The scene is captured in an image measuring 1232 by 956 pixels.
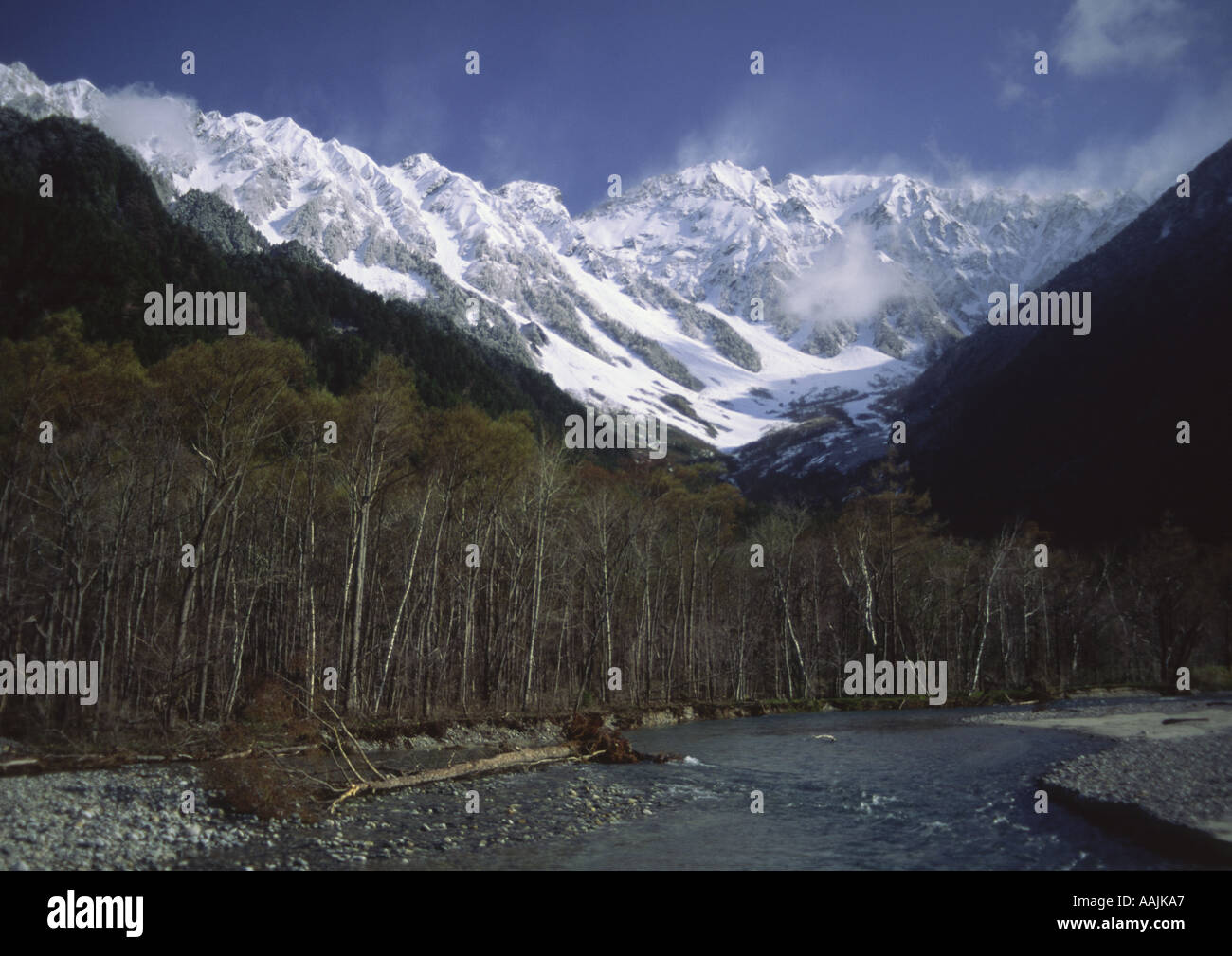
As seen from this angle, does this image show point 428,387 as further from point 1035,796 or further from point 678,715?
point 1035,796

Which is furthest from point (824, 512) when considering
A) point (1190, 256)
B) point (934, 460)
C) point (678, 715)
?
point (1190, 256)

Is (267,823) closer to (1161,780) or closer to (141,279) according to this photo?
(1161,780)

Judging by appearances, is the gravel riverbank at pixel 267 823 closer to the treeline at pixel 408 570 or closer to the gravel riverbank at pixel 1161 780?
the treeline at pixel 408 570

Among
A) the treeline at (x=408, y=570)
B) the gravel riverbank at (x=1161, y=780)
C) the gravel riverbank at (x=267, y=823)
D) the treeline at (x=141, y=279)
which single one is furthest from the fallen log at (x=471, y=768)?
the treeline at (x=141, y=279)

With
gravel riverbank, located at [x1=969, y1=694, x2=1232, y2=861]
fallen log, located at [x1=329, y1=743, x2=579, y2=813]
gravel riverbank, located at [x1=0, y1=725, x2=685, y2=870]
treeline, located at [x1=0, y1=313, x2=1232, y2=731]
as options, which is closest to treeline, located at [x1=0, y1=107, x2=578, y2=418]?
treeline, located at [x1=0, y1=313, x2=1232, y2=731]

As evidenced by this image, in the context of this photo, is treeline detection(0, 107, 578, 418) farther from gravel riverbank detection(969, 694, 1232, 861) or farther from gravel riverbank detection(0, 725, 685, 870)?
gravel riverbank detection(969, 694, 1232, 861)
